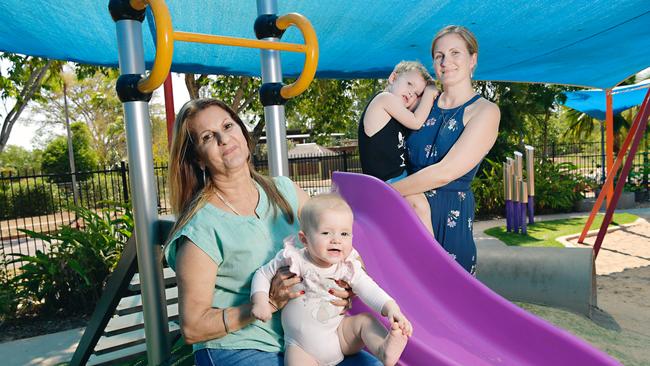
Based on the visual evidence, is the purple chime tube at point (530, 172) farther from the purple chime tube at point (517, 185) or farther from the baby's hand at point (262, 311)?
the baby's hand at point (262, 311)

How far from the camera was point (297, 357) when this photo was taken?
1.56 metres

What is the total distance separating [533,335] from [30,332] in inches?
196

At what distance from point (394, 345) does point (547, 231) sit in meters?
A: 7.73

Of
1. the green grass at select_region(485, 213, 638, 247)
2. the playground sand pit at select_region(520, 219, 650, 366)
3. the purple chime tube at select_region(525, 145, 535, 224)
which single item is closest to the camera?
the playground sand pit at select_region(520, 219, 650, 366)

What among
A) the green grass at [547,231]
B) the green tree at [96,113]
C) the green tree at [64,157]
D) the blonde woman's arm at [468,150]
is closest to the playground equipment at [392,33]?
the blonde woman's arm at [468,150]

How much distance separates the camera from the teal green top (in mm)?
1604

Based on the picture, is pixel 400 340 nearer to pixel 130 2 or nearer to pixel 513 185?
pixel 130 2

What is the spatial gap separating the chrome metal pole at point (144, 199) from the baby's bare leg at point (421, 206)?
3.46 ft

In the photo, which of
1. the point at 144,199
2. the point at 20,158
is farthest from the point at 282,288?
the point at 20,158

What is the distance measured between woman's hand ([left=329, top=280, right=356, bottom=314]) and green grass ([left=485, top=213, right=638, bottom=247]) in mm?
6325

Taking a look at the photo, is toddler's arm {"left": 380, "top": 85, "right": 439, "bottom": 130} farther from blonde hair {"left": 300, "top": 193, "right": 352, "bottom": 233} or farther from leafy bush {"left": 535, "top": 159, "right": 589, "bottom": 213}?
leafy bush {"left": 535, "top": 159, "right": 589, "bottom": 213}

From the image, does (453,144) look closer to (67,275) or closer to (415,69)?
(415,69)

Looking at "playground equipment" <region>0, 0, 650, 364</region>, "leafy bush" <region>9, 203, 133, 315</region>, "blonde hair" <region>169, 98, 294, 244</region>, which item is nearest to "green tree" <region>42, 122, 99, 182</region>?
"leafy bush" <region>9, 203, 133, 315</region>

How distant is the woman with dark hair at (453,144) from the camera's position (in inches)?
81.4
